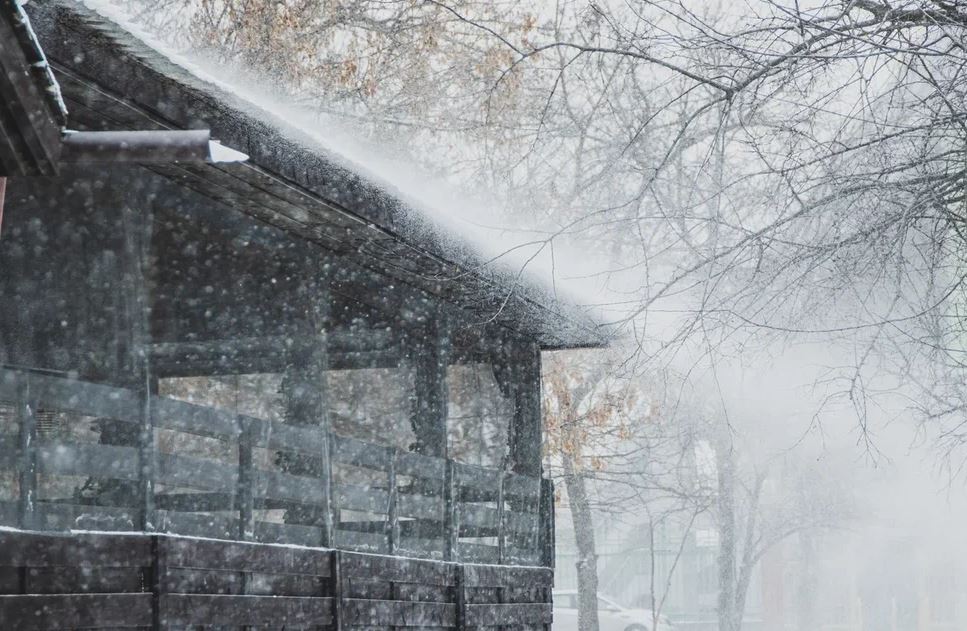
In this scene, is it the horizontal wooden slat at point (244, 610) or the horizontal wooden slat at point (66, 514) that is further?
the horizontal wooden slat at point (66, 514)

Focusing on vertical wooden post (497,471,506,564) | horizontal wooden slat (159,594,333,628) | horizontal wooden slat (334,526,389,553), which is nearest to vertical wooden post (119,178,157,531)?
horizontal wooden slat (159,594,333,628)

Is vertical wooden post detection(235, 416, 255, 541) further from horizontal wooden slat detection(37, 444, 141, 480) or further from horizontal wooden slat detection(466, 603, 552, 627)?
A: horizontal wooden slat detection(466, 603, 552, 627)

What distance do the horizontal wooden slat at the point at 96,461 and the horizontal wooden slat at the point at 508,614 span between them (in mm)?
3610

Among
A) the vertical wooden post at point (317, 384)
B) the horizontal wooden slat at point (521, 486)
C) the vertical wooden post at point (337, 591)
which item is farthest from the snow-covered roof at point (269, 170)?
the vertical wooden post at point (337, 591)

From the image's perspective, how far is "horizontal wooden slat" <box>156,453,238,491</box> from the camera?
622cm

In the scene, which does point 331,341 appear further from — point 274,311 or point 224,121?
point 224,121

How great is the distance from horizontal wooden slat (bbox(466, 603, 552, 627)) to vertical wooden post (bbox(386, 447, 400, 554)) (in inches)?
42.3

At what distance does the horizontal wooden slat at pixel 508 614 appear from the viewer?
8.64 metres

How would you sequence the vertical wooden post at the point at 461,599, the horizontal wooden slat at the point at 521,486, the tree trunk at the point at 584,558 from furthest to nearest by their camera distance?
the tree trunk at the point at 584,558, the horizontal wooden slat at the point at 521,486, the vertical wooden post at the point at 461,599

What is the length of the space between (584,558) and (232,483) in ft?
47.8

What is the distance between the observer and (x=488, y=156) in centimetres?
1991

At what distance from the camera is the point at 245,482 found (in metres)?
6.27

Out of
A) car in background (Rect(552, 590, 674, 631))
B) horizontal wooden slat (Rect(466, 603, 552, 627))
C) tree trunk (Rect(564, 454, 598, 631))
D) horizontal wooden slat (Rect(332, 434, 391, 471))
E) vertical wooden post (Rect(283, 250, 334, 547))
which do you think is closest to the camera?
vertical wooden post (Rect(283, 250, 334, 547))

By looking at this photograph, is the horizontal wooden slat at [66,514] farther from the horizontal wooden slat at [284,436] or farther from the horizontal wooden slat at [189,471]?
the horizontal wooden slat at [284,436]
